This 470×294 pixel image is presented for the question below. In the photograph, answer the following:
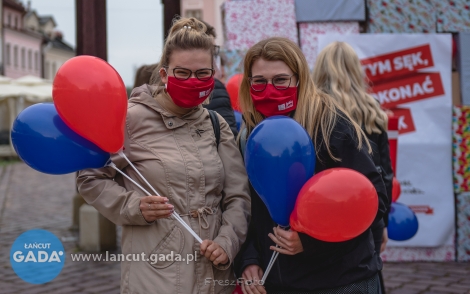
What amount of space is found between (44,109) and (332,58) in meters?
1.87

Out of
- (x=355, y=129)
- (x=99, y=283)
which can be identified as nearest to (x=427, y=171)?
(x=99, y=283)

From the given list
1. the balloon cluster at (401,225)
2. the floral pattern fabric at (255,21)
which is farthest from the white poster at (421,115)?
the balloon cluster at (401,225)

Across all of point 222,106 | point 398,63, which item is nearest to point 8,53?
point 398,63

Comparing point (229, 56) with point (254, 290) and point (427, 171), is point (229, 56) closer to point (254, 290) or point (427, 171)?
point (427, 171)

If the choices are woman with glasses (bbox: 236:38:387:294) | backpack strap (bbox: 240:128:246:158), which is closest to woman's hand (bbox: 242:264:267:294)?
woman with glasses (bbox: 236:38:387:294)

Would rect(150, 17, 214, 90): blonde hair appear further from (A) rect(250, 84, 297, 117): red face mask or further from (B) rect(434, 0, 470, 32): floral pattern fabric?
(B) rect(434, 0, 470, 32): floral pattern fabric

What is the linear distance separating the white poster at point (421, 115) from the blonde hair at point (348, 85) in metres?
2.59

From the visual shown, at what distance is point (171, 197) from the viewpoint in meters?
2.22

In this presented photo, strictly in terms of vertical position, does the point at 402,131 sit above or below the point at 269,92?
below

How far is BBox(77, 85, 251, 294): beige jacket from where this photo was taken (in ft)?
7.22

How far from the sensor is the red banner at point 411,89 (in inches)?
236

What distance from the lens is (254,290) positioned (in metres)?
2.26

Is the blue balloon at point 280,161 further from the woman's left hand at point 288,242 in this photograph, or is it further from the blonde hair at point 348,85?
the blonde hair at point 348,85

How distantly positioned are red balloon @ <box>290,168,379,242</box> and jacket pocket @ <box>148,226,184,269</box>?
51cm
